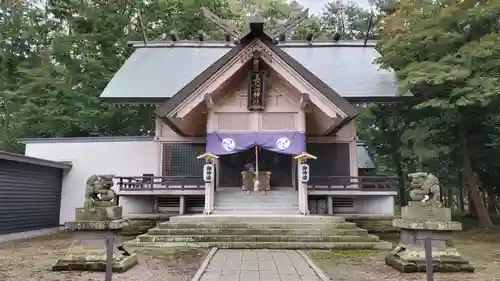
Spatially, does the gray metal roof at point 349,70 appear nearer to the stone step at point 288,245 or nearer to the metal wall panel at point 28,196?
the stone step at point 288,245

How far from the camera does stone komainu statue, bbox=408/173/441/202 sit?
25.8 feet

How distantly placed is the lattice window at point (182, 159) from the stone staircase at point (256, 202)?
1.63 m

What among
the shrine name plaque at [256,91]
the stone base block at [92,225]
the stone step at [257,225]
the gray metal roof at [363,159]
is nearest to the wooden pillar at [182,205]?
the stone step at [257,225]

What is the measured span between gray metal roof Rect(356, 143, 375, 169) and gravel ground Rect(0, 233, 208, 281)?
15.3 meters

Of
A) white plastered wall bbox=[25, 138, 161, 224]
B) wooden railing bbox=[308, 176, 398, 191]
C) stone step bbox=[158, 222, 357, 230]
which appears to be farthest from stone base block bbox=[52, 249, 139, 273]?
white plastered wall bbox=[25, 138, 161, 224]

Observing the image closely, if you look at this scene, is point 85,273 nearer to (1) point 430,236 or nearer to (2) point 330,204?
(1) point 430,236

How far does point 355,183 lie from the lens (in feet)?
49.5

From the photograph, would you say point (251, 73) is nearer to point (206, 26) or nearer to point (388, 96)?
point (388, 96)

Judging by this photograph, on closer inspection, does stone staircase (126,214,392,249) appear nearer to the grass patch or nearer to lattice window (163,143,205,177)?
the grass patch

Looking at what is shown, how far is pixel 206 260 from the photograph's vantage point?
8531mm

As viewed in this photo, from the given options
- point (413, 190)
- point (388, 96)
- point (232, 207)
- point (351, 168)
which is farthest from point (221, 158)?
point (413, 190)

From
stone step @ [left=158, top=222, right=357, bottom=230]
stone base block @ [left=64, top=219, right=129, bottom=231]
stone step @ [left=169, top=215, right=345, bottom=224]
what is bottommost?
stone step @ [left=158, top=222, right=357, bottom=230]

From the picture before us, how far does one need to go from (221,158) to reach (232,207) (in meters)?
3.11

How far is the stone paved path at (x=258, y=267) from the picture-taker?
703cm
